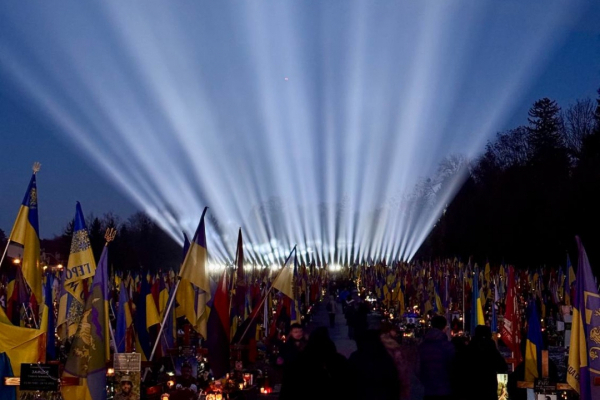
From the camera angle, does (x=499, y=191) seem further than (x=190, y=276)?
Yes

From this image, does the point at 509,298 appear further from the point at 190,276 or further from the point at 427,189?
the point at 427,189

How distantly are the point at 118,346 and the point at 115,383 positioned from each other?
9.45 feet

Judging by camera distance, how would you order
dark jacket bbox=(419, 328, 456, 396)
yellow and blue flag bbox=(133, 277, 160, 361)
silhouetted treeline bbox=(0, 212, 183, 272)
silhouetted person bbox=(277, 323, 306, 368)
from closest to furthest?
dark jacket bbox=(419, 328, 456, 396), silhouetted person bbox=(277, 323, 306, 368), yellow and blue flag bbox=(133, 277, 160, 361), silhouetted treeline bbox=(0, 212, 183, 272)

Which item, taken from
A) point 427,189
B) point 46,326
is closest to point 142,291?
point 46,326

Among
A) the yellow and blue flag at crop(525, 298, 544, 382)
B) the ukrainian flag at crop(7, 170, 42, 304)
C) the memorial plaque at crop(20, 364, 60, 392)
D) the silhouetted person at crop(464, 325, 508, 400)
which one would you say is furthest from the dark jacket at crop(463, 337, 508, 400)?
the ukrainian flag at crop(7, 170, 42, 304)

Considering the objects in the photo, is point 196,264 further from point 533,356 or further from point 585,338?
point 585,338

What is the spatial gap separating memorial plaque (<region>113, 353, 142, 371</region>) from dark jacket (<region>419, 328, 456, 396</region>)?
9.72 ft

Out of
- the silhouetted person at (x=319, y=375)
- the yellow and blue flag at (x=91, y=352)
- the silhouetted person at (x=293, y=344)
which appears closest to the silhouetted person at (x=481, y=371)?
the silhouetted person at (x=293, y=344)

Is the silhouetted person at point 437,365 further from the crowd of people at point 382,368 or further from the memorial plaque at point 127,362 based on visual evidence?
the memorial plaque at point 127,362

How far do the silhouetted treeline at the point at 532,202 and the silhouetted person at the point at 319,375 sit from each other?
2816cm

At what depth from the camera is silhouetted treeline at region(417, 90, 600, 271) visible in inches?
1606

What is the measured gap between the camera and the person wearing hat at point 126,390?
29.8 feet

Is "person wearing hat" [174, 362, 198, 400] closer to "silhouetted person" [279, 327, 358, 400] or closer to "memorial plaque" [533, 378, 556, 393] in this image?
"silhouetted person" [279, 327, 358, 400]

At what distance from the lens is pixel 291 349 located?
1005 centimetres
